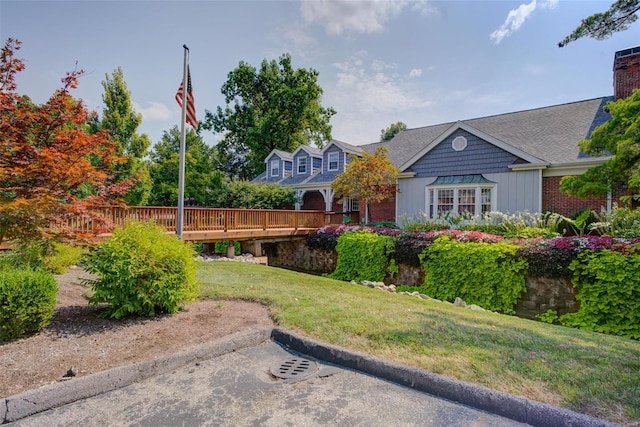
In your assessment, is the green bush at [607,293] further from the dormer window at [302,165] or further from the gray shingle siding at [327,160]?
the dormer window at [302,165]

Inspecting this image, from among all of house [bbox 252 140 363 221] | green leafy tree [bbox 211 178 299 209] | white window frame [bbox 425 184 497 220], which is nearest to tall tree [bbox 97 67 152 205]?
green leafy tree [bbox 211 178 299 209]

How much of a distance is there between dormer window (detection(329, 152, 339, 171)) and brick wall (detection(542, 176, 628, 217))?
34.3 ft

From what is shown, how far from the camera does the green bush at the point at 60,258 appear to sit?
245 inches

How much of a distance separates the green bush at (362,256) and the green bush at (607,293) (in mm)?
5135

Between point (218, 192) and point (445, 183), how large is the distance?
1328 cm

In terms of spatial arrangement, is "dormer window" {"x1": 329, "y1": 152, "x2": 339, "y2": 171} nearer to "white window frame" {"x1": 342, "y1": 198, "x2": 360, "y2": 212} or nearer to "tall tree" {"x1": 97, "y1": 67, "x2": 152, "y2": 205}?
"white window frame" {"x1": 342, "y1": 198, "x2": 360, "y2": 212}

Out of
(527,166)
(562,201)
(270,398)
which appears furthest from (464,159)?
(270,398)

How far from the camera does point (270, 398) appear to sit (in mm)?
2695

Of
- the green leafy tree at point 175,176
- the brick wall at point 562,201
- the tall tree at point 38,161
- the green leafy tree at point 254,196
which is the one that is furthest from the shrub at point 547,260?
the green leafy tree at point 175,176

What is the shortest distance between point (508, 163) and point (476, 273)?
6168 millimetres

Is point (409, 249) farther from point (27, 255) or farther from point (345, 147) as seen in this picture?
point (345, 147)

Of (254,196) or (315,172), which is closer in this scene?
(254,196)

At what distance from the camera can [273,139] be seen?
102 ft

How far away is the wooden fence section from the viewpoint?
409 inches
